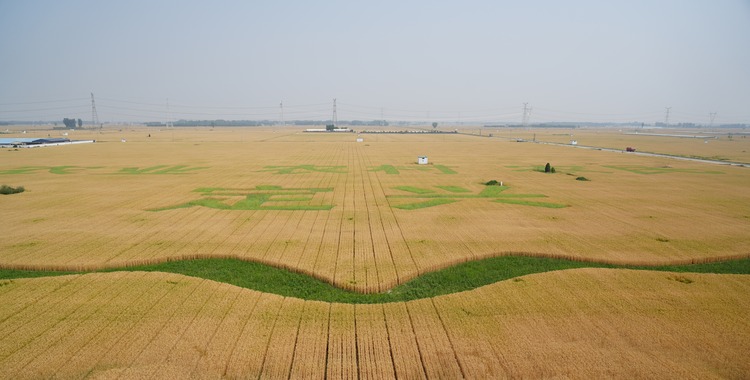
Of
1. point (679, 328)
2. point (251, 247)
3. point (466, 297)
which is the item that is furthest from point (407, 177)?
point (679, 328)

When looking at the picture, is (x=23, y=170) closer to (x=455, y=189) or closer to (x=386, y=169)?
(x=386, y=169)

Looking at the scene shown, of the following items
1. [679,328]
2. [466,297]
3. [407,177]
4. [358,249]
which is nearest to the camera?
[679,328]

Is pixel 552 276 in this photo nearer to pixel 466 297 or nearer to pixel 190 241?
pixel 466 297

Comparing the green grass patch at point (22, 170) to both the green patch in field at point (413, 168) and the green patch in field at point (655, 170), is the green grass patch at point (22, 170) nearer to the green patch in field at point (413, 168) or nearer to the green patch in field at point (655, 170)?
the green patch in field at point (413, 168)

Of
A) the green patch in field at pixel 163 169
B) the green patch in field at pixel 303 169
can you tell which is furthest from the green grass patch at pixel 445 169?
the green patch in field at pixel 163 169

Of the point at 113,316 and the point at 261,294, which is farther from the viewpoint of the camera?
the point at 261,294

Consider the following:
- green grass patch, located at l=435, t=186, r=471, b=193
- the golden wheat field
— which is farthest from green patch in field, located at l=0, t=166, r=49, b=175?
green grass patch, located at l=435, t=186, r=471, b=193
